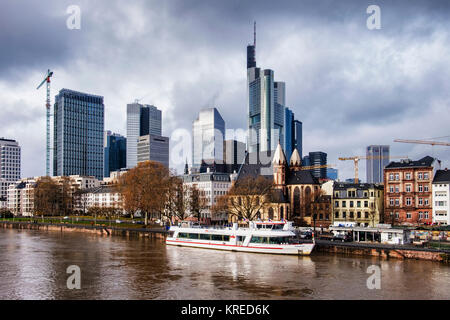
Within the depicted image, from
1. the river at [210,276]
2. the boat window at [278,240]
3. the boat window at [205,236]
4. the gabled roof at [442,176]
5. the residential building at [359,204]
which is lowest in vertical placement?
the river at [210,276]

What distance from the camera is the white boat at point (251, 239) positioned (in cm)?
7681

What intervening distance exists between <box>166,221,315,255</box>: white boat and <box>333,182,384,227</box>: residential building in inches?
1370

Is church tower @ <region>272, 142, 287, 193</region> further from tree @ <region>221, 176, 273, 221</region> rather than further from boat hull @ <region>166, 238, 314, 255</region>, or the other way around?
boat hull @ <region>166, 238, 314, 255</region>

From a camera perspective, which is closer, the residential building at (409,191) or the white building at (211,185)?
the residential building at (409,191)

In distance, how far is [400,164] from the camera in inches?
4355

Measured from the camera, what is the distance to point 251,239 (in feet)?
265

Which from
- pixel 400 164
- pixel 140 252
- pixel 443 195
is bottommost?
pixel 140 252

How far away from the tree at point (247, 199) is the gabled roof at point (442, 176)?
4073 centimetres

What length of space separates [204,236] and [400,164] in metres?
53.1

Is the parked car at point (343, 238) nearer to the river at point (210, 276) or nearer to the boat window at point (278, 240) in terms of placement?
the river at point (210, 276)

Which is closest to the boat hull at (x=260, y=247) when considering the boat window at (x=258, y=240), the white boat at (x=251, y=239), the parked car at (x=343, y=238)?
the white boat at (x=251, y=239)
